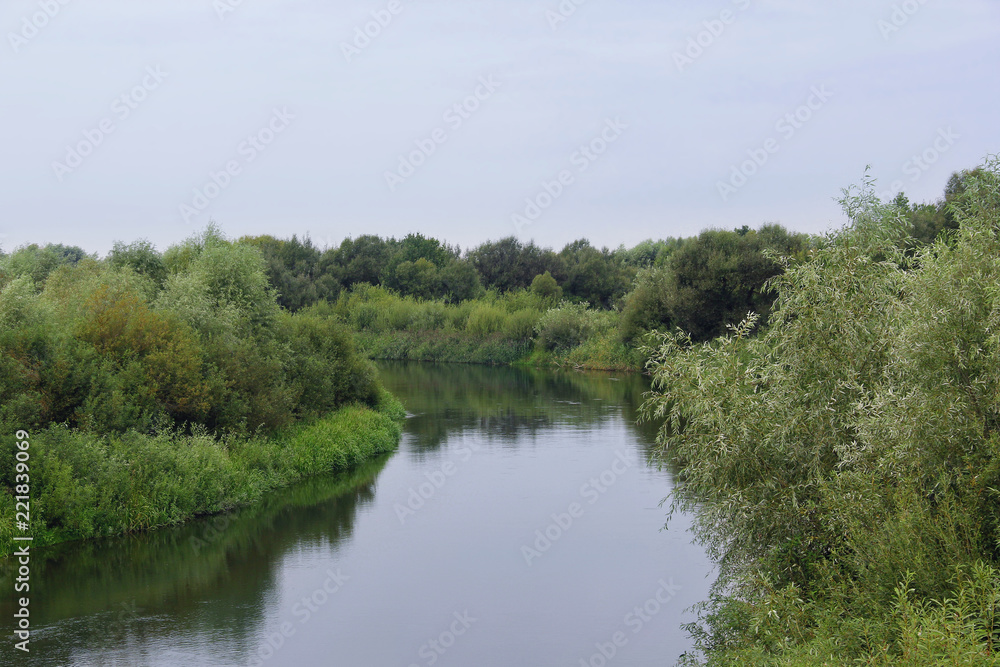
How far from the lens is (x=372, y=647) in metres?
13.0

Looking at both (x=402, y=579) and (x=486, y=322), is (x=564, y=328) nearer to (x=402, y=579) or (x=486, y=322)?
(x=486, y=322)

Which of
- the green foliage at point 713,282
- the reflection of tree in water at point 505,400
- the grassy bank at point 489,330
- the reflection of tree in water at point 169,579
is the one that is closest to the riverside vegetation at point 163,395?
the reflection of tree in water at point 169,579

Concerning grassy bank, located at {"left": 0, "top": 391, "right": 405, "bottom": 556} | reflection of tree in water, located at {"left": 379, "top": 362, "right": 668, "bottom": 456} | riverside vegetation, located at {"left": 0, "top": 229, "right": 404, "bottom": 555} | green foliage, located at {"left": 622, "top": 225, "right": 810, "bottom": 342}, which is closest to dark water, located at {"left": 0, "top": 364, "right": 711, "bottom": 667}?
grassy bank, located at {"left": 0, "top": 391, "right": 405, "bottom": 556}

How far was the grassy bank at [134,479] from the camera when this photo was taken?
1662 cm

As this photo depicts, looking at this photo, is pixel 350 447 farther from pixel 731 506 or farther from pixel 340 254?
pixel 340 254

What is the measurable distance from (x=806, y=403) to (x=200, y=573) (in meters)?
11.2

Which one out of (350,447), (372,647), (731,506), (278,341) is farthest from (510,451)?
(731,506)

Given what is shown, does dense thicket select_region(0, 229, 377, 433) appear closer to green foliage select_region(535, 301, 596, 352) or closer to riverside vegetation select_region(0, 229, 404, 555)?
riverside vegetation select_region(0, 229, 404, 555)

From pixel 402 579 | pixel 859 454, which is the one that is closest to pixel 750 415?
pixel 859 454

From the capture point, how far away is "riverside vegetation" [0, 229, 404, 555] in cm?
1728

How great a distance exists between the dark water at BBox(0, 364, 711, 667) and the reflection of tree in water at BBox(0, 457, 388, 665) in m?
0.05

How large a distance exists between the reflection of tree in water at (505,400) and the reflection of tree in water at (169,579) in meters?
9.58

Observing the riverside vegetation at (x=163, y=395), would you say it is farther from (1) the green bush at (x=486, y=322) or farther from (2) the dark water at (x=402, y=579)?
(1) the green bush at (x=486, y=322)

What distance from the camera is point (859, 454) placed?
31.6 feet
